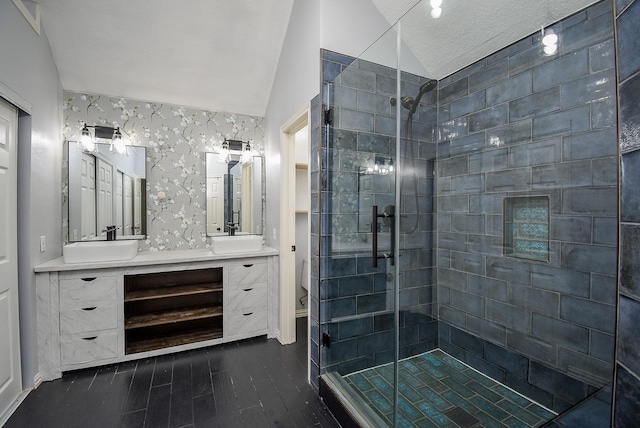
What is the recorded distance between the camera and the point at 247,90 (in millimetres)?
3014

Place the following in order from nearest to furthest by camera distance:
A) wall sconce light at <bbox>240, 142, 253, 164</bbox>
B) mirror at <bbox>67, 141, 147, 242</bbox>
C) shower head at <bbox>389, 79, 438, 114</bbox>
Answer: shower head at <bbox>389, 79, 438, 114</bbox>
mirror at <bbox>67, 141, 147, 242</bbox>
wall sconce light at <bbox>240, 142, 253, 164</bbox>

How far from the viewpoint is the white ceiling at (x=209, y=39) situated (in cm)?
193

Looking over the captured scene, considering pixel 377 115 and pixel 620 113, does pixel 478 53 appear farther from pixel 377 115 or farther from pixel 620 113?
pixel 620 113

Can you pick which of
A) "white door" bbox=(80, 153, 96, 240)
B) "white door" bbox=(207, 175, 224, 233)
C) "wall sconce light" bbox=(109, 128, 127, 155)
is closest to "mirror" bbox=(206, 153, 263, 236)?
"white door" bbox=(207, 175, 224, 233)

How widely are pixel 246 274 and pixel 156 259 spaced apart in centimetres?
79

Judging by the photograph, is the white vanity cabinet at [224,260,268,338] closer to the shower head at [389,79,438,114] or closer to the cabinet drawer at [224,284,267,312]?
the cabinet drawer at [224,284,267,312]

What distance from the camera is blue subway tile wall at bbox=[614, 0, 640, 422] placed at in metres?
0.57

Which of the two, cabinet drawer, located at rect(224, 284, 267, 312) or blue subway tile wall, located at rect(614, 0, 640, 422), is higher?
blue subway tile wall, located at rect(614, 0, 640, 422)

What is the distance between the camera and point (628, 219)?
0.58 m

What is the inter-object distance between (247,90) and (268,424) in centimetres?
295

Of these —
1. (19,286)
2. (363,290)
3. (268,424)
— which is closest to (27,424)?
(19,286)

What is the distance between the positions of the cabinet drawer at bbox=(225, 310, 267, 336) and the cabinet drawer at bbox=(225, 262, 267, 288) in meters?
0.30

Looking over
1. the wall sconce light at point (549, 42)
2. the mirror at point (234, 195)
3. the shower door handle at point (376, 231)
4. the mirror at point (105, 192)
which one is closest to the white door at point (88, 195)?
the mirror at point (105, 192)

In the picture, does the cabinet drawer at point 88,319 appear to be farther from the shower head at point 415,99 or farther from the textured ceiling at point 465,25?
the textured ceiling at point 465,25
